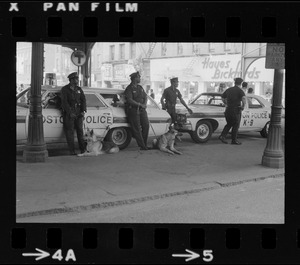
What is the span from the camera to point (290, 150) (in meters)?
3.47

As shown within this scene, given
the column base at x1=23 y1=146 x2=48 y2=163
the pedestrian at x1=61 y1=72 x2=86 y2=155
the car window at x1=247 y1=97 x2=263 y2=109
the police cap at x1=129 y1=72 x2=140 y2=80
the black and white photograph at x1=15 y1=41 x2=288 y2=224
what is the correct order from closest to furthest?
1. the police cap at x1=129 y1=72 x2=140 y2=80
2. the black and white photograph at x1=15 y1=41 x2=288 y2=224
3. the column base at x1=23 y1=146 x2=48 y2=163
4. the pedestrian at x1=61 y1=72 x2=86 y2=155
5. the car window at x1=247 y1=97 x2=263 y2=109

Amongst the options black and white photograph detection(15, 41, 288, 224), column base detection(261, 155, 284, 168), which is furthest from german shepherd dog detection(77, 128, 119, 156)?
column base detection(261, 155, 284, 168)

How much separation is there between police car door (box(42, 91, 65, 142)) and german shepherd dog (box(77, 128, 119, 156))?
44 cm

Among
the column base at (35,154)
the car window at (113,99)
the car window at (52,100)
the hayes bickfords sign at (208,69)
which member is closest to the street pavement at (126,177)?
the column base at (35,154)

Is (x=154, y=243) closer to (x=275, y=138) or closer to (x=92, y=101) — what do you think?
(x=92, y=101)

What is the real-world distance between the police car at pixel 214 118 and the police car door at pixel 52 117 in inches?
76.3

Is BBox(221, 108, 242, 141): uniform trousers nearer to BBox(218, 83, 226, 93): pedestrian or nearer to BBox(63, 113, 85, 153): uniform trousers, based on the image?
BBox(218, 83, 226, 93): pedestrian

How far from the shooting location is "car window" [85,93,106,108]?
740cm

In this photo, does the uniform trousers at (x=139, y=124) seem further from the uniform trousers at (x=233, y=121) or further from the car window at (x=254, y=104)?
the car window at (x=254, y=104)

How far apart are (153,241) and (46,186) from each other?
9.62 ft

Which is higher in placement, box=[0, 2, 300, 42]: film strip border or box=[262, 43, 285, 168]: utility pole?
box=[0, 2, 300, 42]: film strip border

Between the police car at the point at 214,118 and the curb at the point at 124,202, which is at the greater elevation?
the police car at the point at 214,118

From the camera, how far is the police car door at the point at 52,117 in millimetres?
6629

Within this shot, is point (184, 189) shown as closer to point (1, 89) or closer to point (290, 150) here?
point (290, 150)
